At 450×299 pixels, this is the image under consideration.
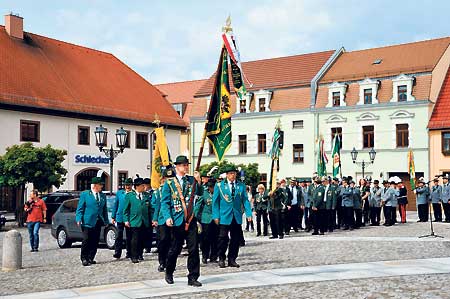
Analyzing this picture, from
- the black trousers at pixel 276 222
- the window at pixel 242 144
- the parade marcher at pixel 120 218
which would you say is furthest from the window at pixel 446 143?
the parade marcher at pixel 120 218

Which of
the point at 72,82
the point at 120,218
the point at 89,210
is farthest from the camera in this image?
the point at 72,82

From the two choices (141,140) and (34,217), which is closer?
(34,217)

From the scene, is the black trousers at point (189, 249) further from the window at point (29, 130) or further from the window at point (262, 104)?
the window at point (262, 104)

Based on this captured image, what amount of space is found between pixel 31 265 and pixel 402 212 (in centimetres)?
1656

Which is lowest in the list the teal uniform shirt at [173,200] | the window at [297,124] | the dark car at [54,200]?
the dark car at [54,200]

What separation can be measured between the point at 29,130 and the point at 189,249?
28345 millimetres

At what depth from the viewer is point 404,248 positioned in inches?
558

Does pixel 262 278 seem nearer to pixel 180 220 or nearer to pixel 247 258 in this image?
pixel 180 220

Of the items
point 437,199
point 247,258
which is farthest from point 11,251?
point 437,199

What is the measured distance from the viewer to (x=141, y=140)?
43219mm

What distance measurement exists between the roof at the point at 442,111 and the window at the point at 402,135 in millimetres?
1851

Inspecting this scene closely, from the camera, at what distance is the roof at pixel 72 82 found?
3634 centimetres

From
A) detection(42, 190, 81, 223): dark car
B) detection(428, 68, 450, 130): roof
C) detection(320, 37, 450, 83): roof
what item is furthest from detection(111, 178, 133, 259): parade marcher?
detection(320, 37, 450, 83): roof

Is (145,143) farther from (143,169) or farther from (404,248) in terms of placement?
(404,248)
